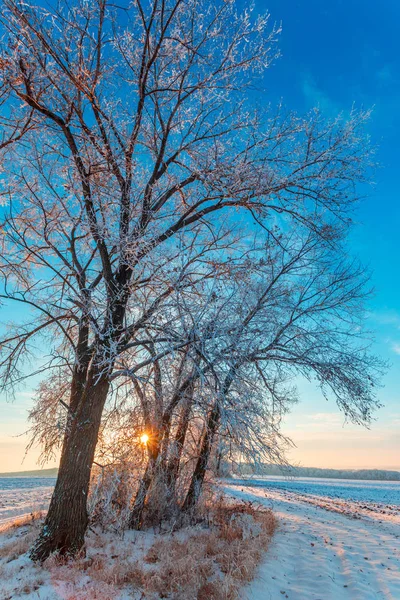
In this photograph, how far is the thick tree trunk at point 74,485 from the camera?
734cm

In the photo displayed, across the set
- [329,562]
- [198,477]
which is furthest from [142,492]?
[329,562]

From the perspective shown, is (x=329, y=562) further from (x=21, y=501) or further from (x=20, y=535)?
(x=21, y=501)

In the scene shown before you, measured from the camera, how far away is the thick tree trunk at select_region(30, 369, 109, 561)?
734 centimetres

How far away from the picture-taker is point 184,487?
11320mm

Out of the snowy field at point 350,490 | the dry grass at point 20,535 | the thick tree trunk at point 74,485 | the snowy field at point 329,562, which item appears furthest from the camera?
the snowy field at point 350,490

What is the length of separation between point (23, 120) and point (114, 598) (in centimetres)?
939

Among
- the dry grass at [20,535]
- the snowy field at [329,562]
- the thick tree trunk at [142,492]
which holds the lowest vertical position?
the snowy field at [329,562]

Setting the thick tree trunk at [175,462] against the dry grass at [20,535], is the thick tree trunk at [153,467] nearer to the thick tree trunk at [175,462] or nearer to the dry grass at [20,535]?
the thick tree trunk at [175,462]

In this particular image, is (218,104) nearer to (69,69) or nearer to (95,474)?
(69,69)

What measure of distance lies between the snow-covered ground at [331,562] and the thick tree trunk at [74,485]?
338 centimetres

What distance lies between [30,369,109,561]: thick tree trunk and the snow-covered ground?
3.38m

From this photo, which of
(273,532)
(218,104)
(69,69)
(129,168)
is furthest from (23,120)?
(273,532)

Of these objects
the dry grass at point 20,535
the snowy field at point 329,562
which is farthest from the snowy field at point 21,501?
the dry grass at point 20,535

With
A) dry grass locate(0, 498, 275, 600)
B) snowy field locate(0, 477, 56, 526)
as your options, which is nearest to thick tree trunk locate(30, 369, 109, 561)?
dry grass locate(0, 498, 275, 600)
